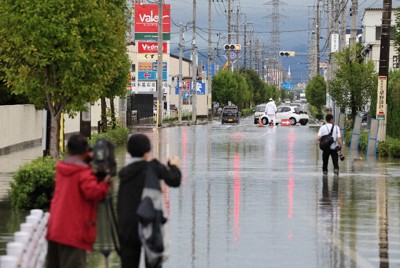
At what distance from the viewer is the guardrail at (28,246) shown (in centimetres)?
829

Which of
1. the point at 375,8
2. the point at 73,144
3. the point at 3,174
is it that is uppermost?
the point at 375,8

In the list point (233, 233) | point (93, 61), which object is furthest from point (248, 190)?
point (233, 233)

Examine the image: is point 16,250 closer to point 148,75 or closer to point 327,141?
point 327,141

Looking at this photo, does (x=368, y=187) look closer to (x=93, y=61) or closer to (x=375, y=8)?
(x=93, y=61)

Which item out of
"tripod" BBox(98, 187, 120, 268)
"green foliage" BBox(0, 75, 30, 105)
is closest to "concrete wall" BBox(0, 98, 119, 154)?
"green foliage" BBox(0, 75, 30, 105)

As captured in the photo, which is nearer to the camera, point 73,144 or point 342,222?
point 73,144

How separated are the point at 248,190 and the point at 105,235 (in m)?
12.1

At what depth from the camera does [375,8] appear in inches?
4252

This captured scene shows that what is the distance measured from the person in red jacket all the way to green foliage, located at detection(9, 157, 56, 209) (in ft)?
28.1

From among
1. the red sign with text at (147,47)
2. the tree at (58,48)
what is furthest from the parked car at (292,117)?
the tree at (58,48)

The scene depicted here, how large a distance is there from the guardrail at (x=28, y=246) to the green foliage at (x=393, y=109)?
1130 inches

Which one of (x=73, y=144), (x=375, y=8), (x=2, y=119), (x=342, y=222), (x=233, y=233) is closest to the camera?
(x=73, y=144)

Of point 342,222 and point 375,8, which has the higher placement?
point 375,8

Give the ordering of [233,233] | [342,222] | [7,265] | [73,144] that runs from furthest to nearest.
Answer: [342,222] < [233,233] < [73,144] < [7,265]
